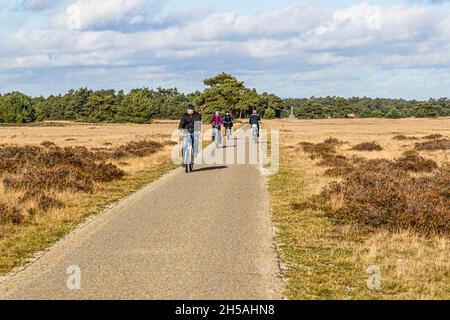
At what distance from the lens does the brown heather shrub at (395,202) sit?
10211 millimetres

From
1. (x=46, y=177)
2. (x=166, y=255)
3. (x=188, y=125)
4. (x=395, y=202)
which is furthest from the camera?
(x=188, y=125)

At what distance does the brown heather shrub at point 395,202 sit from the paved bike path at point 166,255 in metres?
1.94

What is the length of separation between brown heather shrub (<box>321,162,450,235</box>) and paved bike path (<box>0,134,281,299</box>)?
1.94m

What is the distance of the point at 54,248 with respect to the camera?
8.70 metres

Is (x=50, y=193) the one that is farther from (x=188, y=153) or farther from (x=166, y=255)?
(x=166, y=255)

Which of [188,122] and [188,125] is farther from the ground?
[188,122]

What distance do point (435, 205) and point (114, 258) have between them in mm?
6676

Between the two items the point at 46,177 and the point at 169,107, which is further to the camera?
the point at 169,107

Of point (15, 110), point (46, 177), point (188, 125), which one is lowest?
point (46, 177)

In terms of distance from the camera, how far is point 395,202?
11414 mm

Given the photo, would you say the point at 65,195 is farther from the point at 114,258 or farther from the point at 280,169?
the point at 280,169

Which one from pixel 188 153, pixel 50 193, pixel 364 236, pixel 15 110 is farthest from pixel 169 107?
pixel 364 236

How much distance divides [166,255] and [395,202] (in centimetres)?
562
